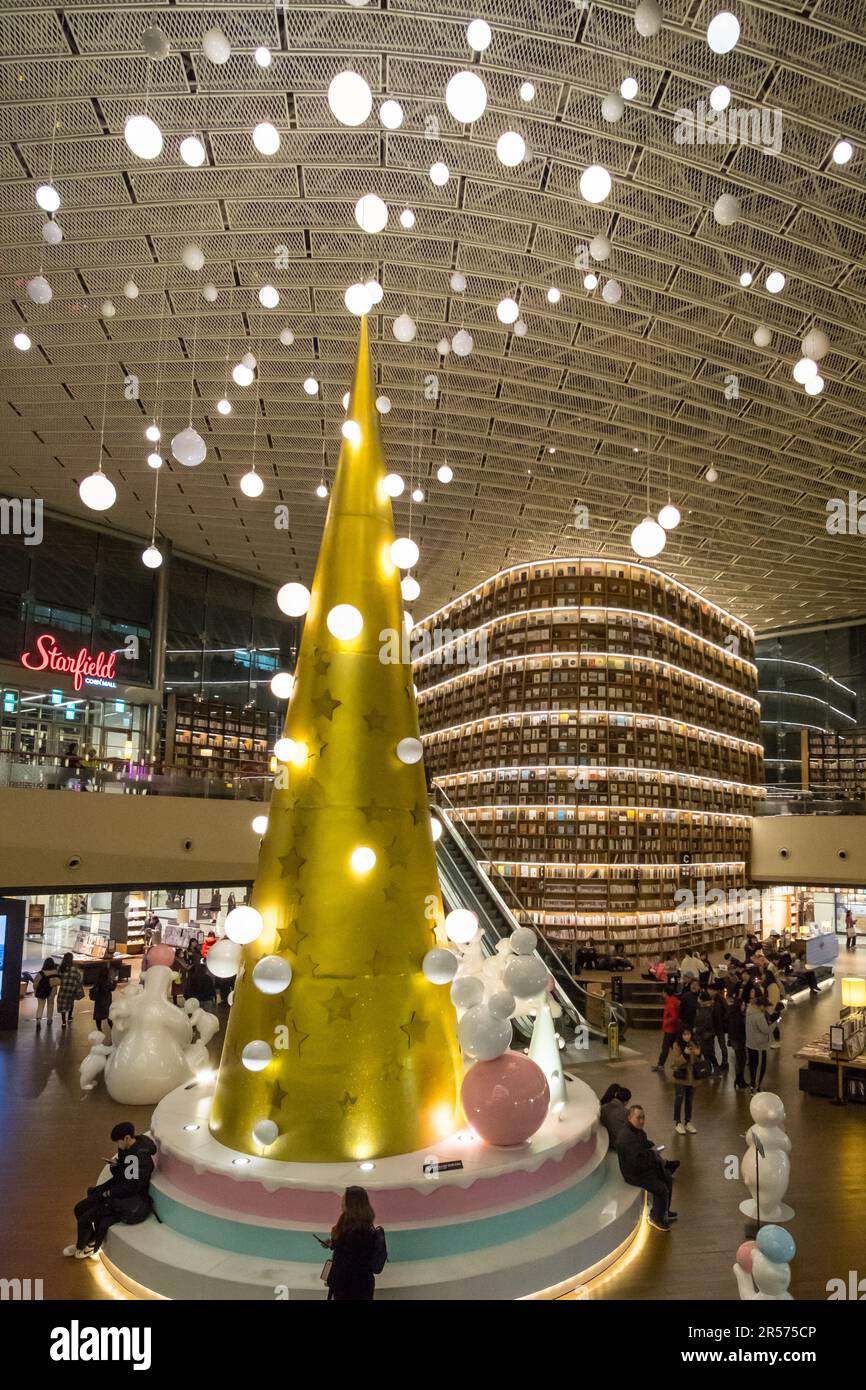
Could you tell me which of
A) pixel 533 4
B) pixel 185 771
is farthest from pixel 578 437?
pixel 185 771

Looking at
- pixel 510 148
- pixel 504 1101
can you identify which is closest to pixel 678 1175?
pixel 504 1101

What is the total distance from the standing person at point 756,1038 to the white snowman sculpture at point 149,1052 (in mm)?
5087

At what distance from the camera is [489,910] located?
39.1 ft

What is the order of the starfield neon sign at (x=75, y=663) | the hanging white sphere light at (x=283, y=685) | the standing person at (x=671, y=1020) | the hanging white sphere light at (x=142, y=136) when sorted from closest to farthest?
the hanging white sphere light at (x=142, y=136) < the hanging white sphere light at (x=283, y=685) < the standing person at (x=671, y=1020) < the starfield neon sign at (x=75, y=663)

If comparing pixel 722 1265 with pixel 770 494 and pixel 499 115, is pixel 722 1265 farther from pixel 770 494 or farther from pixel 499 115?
pixel 770 494

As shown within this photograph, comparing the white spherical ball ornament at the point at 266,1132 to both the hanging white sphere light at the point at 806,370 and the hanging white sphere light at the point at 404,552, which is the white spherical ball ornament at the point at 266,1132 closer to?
the hanging white sphere light at the point at 404,552

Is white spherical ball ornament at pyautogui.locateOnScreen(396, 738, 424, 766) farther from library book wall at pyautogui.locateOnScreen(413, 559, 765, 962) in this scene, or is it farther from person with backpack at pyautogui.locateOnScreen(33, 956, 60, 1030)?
library book wall at pyautogui.locateOnScreen(413, 559, 765, 962)

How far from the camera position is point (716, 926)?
17.4 m

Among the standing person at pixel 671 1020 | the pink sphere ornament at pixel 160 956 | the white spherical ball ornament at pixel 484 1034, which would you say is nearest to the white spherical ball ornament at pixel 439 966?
the white spherical ball ornament at pixel 484 1034

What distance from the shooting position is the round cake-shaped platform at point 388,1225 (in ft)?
12.7

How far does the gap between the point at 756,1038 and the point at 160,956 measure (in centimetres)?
608

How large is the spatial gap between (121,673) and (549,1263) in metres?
15.5

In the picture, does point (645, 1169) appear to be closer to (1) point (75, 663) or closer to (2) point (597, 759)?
(2) point (597, 759)

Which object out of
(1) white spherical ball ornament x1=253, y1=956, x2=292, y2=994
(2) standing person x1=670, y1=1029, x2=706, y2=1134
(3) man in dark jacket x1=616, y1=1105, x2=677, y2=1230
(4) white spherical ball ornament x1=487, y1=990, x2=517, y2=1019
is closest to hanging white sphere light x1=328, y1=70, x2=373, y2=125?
(1) white spherical ball ornament x1=253, y1=956, x2=292, y2=994
